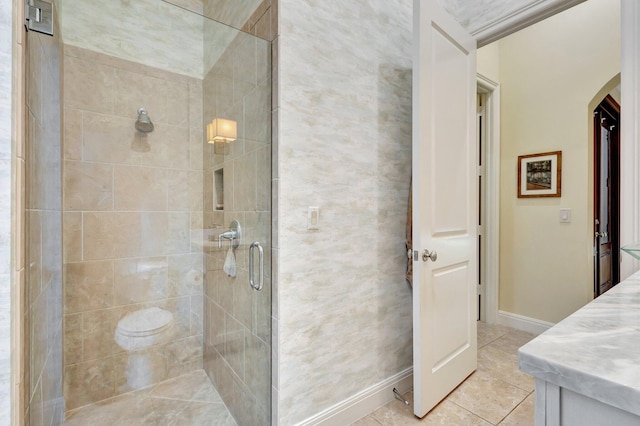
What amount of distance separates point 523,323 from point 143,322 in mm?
3151

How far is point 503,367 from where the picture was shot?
2174mm

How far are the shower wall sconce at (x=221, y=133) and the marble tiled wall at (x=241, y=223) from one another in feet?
0.09

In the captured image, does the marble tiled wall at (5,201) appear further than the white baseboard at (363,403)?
No

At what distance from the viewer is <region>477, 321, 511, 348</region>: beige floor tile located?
262 cm

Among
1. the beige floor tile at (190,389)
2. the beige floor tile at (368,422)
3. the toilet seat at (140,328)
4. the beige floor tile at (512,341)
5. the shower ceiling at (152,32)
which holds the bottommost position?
the beige floor tile at (368,422)

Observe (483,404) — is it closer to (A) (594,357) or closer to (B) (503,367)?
(B) (503,367)

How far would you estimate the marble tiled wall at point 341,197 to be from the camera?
1.40 meters

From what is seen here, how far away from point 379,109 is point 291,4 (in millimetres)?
714

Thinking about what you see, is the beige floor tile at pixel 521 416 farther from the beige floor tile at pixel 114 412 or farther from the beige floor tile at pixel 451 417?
the beige floor tile at pixel 114 412

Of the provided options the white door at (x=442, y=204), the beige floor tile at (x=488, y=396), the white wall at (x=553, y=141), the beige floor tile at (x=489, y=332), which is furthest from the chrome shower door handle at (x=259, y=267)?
the white wall at (x=553, y=141)

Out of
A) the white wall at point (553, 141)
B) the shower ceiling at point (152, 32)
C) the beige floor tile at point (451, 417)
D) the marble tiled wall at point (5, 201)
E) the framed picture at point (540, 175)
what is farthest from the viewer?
the framed picture at point (540, 175)

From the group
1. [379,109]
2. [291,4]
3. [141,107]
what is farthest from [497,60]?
[141,107]

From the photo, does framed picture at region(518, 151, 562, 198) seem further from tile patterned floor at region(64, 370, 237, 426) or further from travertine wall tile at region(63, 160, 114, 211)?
travertine wall tile at region(63, 160, 114, 211)

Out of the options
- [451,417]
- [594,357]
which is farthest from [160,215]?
[451,417]
